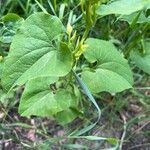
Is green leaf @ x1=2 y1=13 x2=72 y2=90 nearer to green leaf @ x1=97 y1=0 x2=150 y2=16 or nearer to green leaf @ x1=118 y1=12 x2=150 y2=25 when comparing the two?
green leaf @ x1=97 y1=0 x2=150 y2=16

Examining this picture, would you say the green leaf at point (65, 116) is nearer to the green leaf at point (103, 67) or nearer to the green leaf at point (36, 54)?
the green leaf at point (103, 67)

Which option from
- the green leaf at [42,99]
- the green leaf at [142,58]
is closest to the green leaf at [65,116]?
the green leaf at [42,99]

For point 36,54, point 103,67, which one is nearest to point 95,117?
point 103,67

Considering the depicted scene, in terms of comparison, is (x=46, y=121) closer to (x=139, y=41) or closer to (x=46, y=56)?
(x=139, y=41)

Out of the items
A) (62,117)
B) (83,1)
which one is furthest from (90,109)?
(83,1)

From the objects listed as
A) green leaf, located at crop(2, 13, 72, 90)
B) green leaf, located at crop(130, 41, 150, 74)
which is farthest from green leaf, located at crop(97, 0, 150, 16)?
green leaf, located at crop(130, 41, 150, 74)

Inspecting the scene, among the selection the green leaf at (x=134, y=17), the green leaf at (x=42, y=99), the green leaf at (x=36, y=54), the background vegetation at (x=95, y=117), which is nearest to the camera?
the green leaf at (x=36, y=54)
